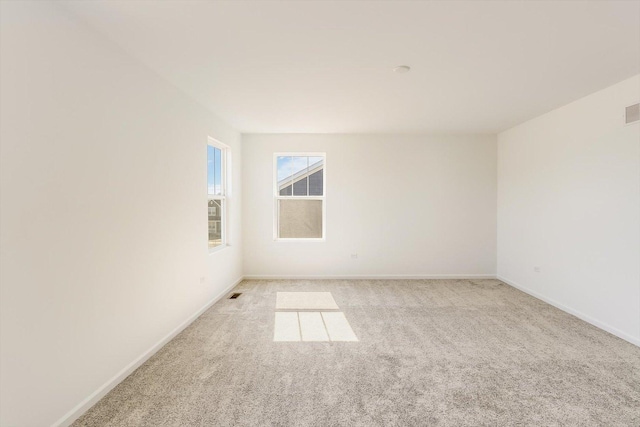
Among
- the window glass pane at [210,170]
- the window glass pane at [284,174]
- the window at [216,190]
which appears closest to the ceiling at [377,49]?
the window glass pane at [210,170]

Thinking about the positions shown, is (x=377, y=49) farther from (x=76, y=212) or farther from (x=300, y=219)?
(x=300, y=219)

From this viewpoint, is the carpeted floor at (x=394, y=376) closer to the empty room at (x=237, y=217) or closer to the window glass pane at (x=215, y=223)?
the empty room at (x=237, y=217)

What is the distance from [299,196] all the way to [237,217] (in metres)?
1.12

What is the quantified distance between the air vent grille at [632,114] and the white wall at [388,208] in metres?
2.35

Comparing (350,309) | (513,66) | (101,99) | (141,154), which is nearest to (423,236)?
(350,309)

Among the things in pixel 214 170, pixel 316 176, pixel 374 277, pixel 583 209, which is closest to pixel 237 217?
pixel 214 170

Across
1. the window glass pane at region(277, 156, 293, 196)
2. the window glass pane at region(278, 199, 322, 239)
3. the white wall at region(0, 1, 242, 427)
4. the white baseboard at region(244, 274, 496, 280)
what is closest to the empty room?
the white wall at region(0, 1, 242, 427)

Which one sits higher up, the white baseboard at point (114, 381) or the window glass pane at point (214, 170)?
the window glass pane at point (214, 170)

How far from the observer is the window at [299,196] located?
18.0 ft

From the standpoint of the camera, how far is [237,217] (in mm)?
5133

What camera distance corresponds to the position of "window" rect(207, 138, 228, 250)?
4273 millimetres

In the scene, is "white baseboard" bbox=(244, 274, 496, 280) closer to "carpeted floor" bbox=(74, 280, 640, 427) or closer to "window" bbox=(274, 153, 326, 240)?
"window" bbox=(274, 153, 326, 240)

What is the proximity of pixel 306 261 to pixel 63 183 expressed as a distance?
3.93m

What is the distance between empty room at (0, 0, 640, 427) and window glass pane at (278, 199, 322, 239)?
0.91 m
